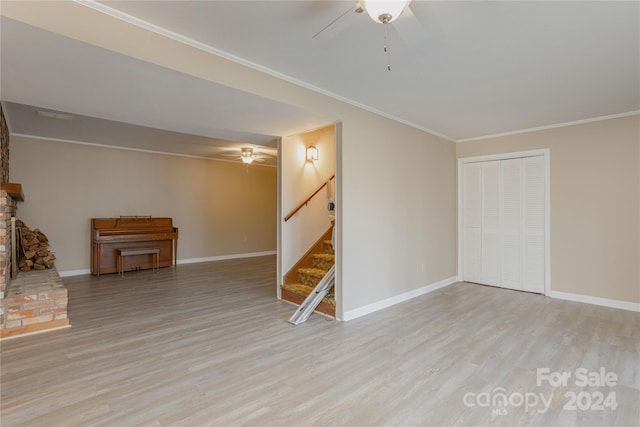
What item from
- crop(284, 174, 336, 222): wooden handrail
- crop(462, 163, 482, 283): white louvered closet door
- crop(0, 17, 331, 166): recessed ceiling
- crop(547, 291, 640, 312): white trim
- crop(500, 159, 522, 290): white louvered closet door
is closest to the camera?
crop(0, 17, 331, 166): recessed ceiling

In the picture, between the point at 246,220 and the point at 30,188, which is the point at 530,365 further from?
the point at 30,188

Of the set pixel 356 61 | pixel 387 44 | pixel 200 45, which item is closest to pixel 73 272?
pixel 200 45

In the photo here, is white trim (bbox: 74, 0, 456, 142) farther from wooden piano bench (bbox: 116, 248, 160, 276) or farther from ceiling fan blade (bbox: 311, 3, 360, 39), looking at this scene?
wooden piano bench (bbox: 116, 248, 160, 276)

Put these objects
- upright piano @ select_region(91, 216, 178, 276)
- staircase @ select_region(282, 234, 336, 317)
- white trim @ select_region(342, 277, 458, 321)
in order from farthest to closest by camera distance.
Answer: upright piano @ select_region(91, 216, 178, 276)
staircase @ select_region(282, 234, 336, 317)
white trim @ select_region(342, 277, 458, 321)

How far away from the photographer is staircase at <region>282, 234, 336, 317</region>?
3964 mm

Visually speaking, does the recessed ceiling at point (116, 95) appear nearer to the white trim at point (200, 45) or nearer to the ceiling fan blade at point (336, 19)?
the white trim at point (200, 45)

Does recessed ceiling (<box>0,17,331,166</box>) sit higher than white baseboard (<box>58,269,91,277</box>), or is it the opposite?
recessed ceiling (<box>0,17,331,166</box>)

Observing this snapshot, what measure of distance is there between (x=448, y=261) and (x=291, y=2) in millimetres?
4929

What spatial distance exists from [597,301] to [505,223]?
5.21 feet

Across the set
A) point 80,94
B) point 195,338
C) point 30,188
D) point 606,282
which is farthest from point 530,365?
point 30,188

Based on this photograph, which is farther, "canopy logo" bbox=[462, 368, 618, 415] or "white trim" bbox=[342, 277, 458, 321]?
"white trim" bbox=[342, 277, 458, 321]

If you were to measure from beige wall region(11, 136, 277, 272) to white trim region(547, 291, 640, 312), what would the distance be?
7.10 m

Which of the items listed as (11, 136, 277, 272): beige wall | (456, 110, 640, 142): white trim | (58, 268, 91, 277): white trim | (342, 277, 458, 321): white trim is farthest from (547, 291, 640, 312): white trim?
(58, 268, 91, 277): white trim

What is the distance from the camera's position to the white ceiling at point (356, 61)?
2.07 metres
